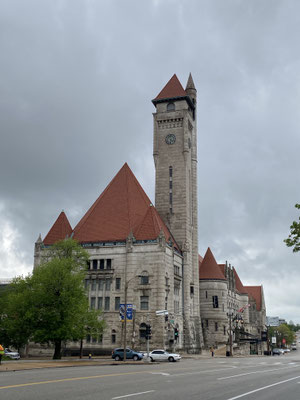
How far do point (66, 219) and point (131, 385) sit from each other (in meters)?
50.9

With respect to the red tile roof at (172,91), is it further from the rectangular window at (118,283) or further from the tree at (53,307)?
the tree at (53,307)

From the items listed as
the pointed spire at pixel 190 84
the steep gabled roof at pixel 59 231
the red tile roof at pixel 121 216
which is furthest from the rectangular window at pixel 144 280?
the pointed spire at pixel 190 84

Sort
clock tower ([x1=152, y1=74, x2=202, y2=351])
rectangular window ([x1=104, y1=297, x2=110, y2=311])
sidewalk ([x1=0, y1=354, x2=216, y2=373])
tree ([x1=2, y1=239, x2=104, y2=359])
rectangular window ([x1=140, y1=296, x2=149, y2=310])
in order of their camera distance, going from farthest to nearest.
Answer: clock tower ([x1=152, y1=74, x2=202, y2=351])
rectangular window ([x1=104, y1=297, x2=110, y2=311])
rectangular window ([x1=140, y1=296, x2=149, y2=310])
tree ([x1=2, y1=239, x2=104, y2=359])
sidewalk ([x1=0, y1=354, x2=216, y2=373])

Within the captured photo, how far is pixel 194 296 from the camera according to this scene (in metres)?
68.4

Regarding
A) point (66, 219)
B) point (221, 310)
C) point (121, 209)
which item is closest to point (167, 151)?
point (121, 209)

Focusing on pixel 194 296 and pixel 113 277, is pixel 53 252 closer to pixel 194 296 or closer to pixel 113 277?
pixel 113 277

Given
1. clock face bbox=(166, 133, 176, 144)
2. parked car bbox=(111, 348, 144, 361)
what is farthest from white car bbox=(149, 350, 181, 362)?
clock face bbox=(166, 133, 176, 144)

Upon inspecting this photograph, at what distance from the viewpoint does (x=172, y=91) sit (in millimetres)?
74938

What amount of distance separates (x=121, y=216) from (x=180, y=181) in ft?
41.9

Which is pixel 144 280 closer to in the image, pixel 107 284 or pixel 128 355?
pixel 107 284

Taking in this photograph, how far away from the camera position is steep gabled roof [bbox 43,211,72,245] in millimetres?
62688

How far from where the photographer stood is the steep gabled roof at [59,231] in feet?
206

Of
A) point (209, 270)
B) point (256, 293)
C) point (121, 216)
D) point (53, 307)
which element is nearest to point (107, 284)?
point (121, 216)

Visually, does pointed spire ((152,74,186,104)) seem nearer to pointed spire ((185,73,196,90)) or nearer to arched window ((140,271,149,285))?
pointed spire ((185,73,196,90))
